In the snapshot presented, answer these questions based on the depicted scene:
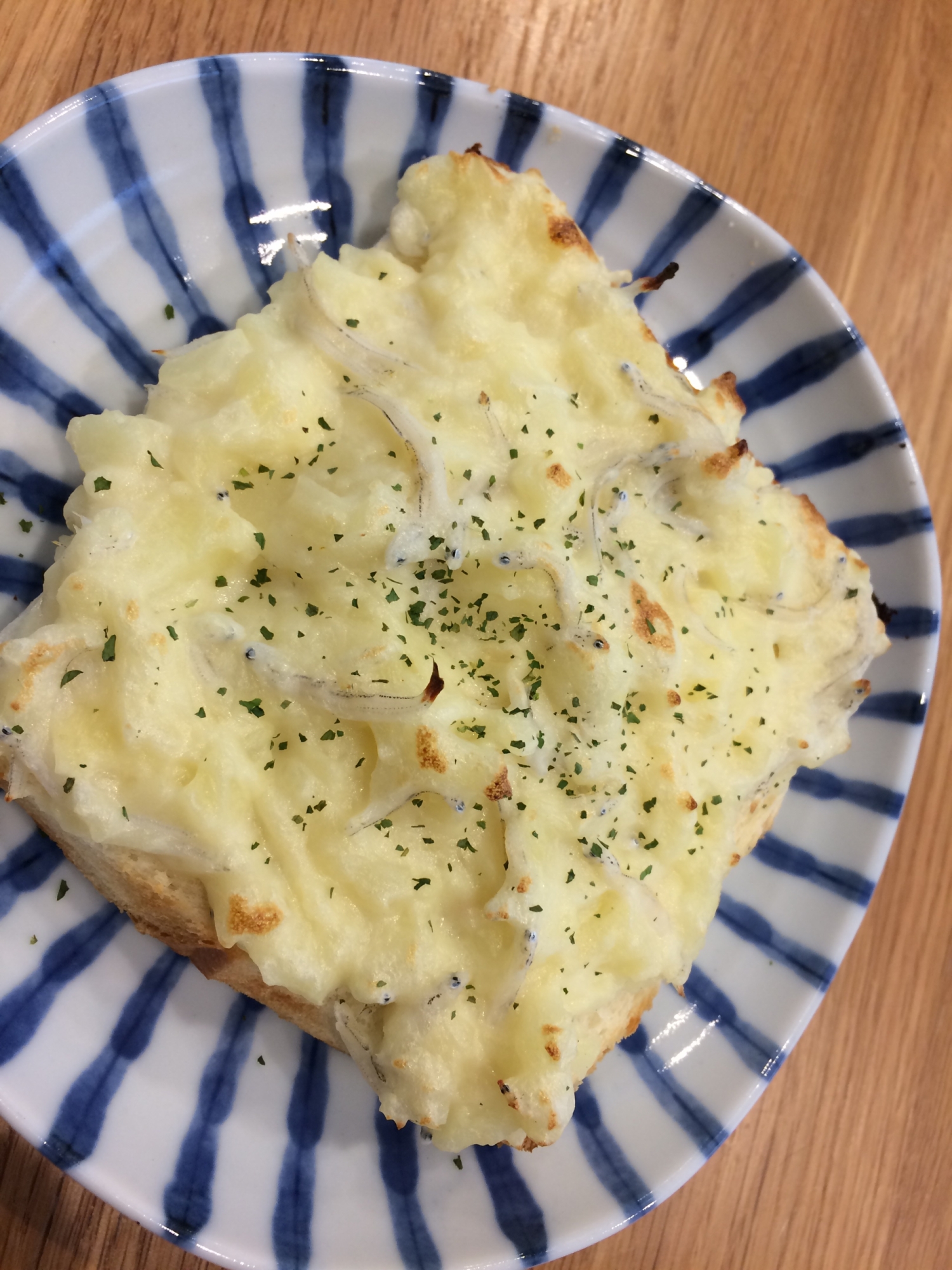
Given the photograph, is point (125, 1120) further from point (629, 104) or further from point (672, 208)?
point (629, 104)

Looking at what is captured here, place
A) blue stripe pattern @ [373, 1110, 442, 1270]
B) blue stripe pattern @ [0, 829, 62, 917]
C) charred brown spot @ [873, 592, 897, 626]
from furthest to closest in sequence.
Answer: charred brown spot @ [873, 592, 897, 626]
blue stripe pattern @ [373, 1110, 442, 1270]
blue stripe pattern @ [0, 829, 62, 917]

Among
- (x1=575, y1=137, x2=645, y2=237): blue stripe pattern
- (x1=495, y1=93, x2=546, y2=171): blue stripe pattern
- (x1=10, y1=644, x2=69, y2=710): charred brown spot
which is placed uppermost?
(x1=495, y1=93, x2=546, y2=171): blue stripe pattern

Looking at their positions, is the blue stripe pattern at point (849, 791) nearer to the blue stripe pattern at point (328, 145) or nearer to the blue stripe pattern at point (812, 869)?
the blue stripe pattern at point (812, 869)

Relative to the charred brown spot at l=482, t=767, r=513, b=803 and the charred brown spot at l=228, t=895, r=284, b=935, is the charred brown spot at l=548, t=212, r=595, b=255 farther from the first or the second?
the charred brown spot at l=228, t=895, r=284, b=935

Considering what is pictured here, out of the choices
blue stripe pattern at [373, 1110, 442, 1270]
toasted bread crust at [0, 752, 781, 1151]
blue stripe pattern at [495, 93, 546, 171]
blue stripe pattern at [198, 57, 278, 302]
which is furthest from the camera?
blue stripe pattern at [495, 93, 546, 171]

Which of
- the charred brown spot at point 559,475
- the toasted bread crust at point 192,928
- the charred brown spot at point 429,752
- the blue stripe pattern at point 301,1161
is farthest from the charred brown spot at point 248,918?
the charred brown spot at point 559,475

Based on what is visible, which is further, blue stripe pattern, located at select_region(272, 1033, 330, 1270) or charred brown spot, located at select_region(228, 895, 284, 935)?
blue stripe pattern, located at select_region(272, 1033, 330, 1270)

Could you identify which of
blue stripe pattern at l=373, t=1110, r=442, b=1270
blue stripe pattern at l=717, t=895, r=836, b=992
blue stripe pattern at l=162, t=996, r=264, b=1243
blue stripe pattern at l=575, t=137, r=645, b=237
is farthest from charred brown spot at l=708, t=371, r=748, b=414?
blue stripe pattern at l=373, t=1110, r=442, b=1270
